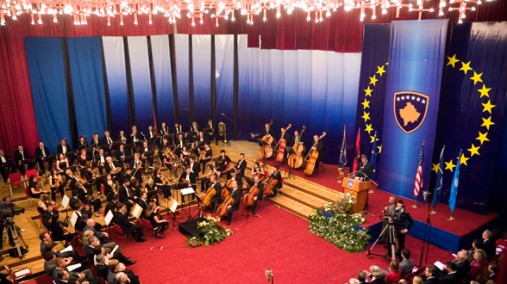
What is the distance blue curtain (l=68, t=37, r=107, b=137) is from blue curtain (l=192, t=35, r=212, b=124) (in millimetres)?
4376

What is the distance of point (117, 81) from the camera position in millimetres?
19047

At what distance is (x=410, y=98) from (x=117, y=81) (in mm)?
12805

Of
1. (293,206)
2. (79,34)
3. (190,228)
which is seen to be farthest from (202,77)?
(190,228)

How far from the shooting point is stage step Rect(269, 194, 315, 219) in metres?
14.1

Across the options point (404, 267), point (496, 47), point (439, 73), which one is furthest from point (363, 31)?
point (404, 267)

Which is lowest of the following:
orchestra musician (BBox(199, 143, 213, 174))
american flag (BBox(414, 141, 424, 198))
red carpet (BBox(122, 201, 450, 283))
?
red carpet (BBox(122, 201, 450, 283))

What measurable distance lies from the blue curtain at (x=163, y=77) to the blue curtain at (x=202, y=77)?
124 cm

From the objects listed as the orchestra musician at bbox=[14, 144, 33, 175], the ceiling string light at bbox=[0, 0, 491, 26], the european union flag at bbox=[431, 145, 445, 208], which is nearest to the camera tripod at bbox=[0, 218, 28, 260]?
the orchestra musician at bbox=[14, 144, 33, 175]

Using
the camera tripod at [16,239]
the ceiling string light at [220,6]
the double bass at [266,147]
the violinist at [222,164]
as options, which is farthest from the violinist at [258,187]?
the camera tripod at [16,239]

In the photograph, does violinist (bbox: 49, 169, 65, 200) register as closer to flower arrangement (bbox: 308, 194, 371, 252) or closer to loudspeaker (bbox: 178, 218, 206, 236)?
loudspeaker (bbox: 178, 218, 206, 236)

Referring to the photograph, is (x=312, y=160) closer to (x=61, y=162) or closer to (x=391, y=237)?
(x=391, y=237)

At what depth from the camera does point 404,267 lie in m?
9.37

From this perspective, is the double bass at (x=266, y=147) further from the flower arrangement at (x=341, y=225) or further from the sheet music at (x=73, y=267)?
the sheet music at (x=73, y=267)

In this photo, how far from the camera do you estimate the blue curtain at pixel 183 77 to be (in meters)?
19.8
